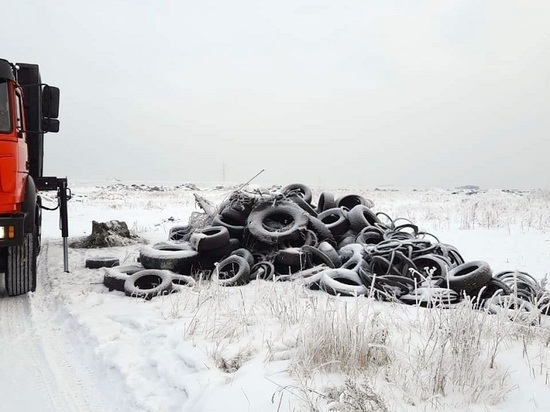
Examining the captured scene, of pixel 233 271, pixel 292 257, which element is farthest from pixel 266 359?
pixel 292 257

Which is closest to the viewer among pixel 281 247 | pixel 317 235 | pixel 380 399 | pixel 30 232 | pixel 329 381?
pixel 380 399

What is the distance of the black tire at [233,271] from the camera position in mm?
5859

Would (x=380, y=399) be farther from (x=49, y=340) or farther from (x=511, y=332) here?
(x=49, y=340)

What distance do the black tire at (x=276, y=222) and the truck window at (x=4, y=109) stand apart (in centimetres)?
390

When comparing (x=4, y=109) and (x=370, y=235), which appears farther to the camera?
(x=370, y=235)

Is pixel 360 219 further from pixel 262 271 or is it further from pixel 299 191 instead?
pixel 262 271

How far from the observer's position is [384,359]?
9.52 ft

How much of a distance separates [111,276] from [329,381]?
4210 millimetres

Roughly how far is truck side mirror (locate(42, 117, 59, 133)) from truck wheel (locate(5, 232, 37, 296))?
1.98m

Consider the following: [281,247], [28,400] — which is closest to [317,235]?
[281,247]

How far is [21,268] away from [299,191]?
5660 mm

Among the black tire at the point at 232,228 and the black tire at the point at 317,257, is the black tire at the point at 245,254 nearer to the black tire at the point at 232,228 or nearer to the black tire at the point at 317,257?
the black tire at the point at 232,228

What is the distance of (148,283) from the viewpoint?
235 inches

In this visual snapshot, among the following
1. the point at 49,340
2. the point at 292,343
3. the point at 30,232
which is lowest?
the point at 49,340
